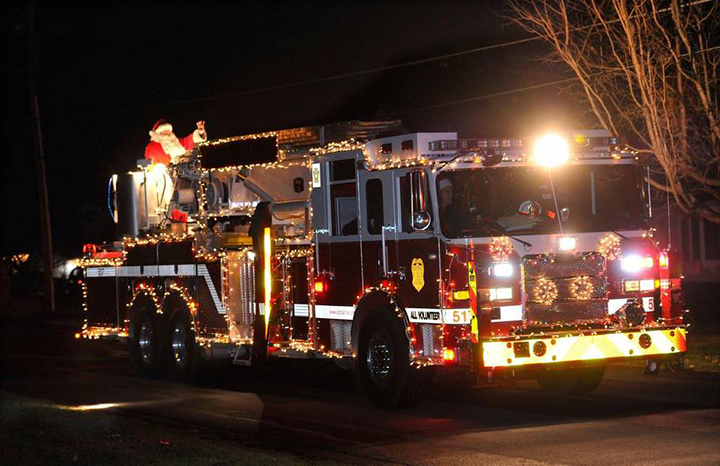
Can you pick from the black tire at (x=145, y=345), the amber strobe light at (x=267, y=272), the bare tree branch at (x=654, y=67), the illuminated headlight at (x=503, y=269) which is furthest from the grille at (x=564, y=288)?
the black tire at (x=145, y=345)

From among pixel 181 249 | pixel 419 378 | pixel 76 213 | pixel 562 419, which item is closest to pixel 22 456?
pixel 419 378

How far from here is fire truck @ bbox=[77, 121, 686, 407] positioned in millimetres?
11891

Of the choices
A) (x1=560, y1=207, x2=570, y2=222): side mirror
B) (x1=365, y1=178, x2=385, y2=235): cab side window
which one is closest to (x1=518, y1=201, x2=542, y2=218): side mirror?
(x1=560, y1=207, x2=570, y2=222): side mirror

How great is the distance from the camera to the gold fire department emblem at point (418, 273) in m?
12.3

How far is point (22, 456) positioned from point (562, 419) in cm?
508

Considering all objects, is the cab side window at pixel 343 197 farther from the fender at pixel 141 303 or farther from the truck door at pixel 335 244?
the fender at pixel 141 303

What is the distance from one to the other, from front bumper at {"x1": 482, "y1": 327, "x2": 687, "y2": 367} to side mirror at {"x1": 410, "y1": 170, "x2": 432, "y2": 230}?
4.49 feet

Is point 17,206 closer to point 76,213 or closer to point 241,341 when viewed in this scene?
point 76,213

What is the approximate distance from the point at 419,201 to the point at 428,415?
2.20 metres

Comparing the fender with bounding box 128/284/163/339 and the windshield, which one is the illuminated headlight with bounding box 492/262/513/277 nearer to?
the windshield

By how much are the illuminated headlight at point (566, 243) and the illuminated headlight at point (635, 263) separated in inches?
23.1

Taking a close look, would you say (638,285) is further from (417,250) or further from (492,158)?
(417,250)

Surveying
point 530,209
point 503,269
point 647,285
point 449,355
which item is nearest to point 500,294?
point 503,269

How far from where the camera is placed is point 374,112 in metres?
37.2
